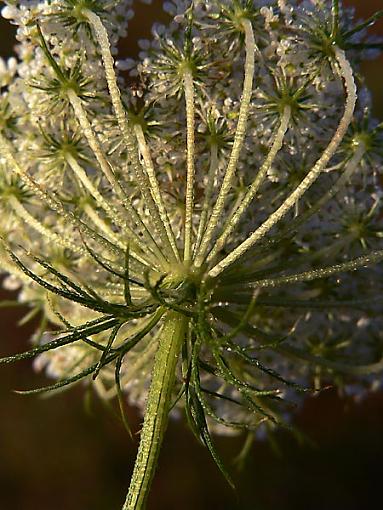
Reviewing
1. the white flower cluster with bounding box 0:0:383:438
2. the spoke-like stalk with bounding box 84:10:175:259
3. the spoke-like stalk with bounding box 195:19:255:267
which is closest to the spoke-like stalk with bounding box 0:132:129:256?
the white flower cluster with bounding box 0:0:383:438

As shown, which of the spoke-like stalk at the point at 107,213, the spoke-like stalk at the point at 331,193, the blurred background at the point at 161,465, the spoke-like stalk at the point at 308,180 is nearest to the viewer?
the spoke-like stalk at the point at 308,180

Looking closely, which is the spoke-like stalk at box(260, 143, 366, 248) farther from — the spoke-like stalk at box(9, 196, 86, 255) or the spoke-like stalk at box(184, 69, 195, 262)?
the spoke-like stalk at box(9, 196, 86, 255)

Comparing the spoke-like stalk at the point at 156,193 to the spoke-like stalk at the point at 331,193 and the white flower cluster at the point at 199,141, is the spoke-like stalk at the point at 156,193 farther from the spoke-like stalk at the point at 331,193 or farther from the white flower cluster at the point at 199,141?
the spoke-like stalk at the point at 331,193

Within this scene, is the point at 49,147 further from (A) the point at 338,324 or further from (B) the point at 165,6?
(A) the point at 338,324

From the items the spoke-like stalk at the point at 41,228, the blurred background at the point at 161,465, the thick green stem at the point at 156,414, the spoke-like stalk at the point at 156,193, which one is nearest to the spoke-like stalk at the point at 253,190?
the spoke-like stalk at the point at 156,193

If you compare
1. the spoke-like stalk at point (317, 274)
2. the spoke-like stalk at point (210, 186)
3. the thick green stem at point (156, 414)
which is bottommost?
the thick green stem at point (156, 414)

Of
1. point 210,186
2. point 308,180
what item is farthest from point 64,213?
point 308,180

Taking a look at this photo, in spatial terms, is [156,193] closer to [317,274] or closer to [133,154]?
[133,154]

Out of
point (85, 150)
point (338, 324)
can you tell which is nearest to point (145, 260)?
point (85, 150)

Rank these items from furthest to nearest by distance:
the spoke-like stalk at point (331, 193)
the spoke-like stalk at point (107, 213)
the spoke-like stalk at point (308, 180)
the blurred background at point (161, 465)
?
1. the blurred background at point (161, 465)
2. the spoke-like stalk at point (331, 193)
3. the spoke-like stalk at point (107, 213)
4. the spoke-like stalk at point (308, 180)
